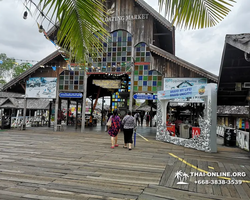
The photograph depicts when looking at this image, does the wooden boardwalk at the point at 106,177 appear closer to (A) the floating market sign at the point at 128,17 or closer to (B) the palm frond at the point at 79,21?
(B) the palm frond at the point at 79,21

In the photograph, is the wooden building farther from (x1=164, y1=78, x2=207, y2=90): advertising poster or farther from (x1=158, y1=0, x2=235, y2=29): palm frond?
(x1=158, y1=0, x2=235, y2=29): palm frond

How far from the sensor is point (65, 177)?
434cm

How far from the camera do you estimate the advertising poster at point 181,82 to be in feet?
39.7

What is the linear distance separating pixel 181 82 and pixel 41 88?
10199 mm

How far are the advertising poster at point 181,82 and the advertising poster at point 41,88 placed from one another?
8.32 meters

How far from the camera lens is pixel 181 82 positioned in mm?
12414

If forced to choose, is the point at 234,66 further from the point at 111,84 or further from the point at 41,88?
the point at 41,88

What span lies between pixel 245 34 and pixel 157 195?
4.05 meters

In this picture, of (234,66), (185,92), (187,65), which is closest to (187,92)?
(185,92)

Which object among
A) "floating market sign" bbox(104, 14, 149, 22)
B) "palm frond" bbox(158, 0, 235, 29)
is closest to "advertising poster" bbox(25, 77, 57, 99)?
"floating market sign" bbox(104, 14, 149, 22)

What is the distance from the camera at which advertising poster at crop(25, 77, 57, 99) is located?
15.0 m

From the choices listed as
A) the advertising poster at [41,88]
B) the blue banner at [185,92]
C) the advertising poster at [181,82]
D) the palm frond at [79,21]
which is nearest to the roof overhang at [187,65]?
the advertising poster at [181,82]

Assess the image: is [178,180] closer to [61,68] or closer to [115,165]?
[115,165]

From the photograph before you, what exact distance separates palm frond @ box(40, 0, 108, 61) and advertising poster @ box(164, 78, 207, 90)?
10.1 m
